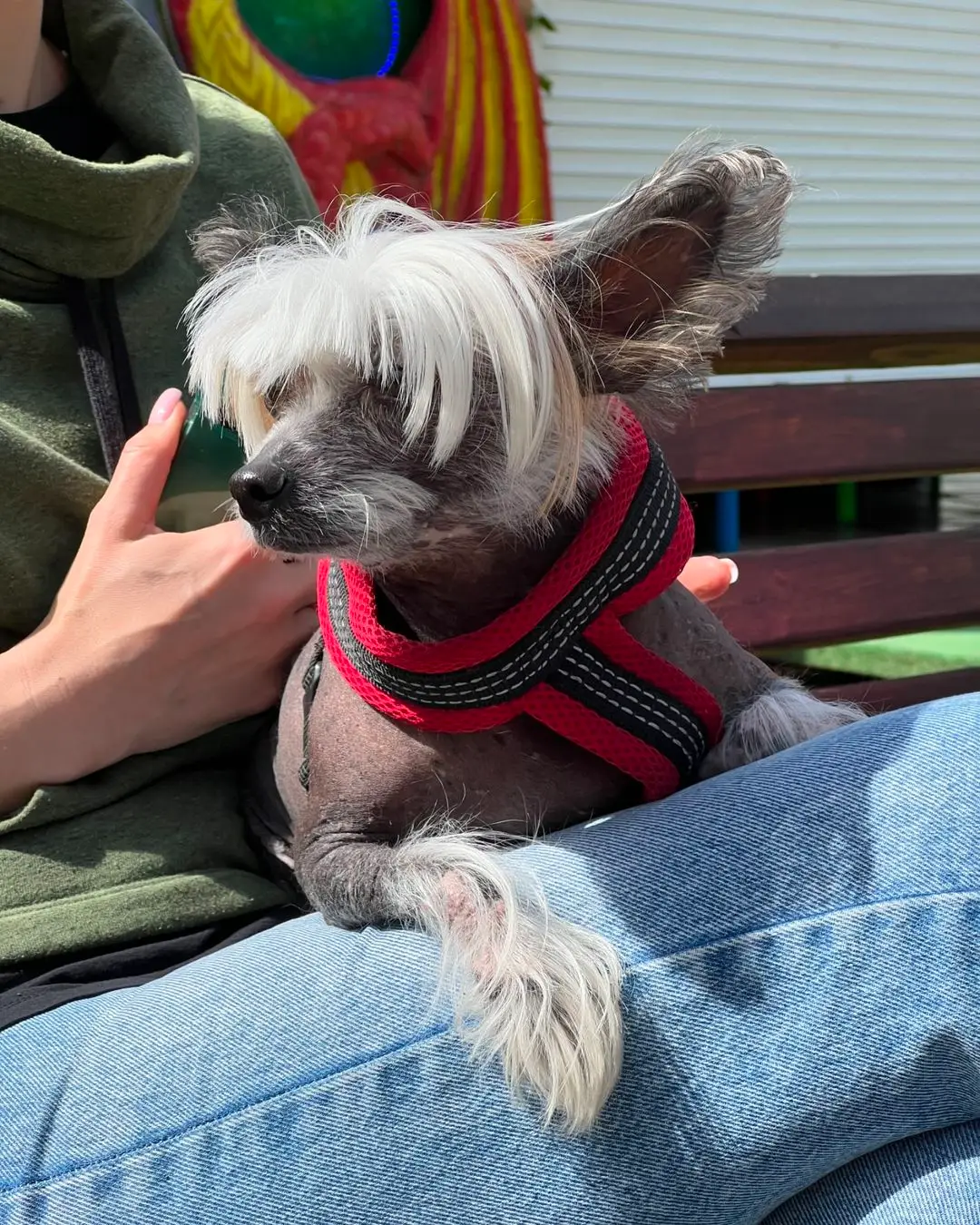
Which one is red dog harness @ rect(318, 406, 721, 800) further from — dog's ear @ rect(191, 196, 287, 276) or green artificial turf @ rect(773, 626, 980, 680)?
green artificial turf @ rect(773, 626, 980, 680)

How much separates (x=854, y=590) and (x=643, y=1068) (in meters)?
1.92

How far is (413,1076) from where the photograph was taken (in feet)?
3.06

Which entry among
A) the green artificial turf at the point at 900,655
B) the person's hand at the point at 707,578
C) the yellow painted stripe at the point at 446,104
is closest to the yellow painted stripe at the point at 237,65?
the yellow painted stripe at the point at 446,104

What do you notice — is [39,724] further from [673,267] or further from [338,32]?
[338,32]

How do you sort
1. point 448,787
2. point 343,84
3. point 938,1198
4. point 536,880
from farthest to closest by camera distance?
point 343,84
point 448,787
point 536,880
point 938,1198

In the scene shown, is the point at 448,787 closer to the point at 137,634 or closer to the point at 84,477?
the point at 137,634

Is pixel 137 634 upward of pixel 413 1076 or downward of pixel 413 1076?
upward

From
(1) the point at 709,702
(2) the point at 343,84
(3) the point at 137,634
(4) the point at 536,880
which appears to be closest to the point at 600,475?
(1) the point at 709,702

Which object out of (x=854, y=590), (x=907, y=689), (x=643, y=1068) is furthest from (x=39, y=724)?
(x=907, y=689)

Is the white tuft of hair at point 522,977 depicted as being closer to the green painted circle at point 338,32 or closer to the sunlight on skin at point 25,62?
the sunlight on skin at point 25,62

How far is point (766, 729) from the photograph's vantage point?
1239 mm

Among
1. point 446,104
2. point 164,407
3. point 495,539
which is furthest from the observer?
point 446,104

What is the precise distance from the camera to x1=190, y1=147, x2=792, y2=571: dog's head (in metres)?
0.96

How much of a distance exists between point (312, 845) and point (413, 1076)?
30 cm
